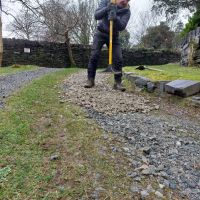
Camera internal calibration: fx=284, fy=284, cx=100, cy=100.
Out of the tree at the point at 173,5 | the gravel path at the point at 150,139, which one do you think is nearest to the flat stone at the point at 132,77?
the gravel path at the point at 150,139

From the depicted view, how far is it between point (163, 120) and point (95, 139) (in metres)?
1.11

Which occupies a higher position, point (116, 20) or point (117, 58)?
point (116, 20)

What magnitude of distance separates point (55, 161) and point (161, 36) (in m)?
23.3

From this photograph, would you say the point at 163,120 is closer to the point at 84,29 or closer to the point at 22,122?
the point at 22,122

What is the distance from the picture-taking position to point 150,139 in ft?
8.98

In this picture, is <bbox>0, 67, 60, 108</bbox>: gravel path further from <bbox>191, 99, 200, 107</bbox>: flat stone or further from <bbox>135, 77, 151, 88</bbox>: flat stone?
<bbox>191, 99, 200, 107</bbox>: flat stone

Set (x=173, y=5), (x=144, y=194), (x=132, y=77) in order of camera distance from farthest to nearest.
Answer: (x=173, y=5) < (x=132, y=77) < (x=144, y=194)

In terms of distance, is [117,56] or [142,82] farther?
[142,82]

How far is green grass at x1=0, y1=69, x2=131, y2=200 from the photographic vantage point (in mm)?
1809

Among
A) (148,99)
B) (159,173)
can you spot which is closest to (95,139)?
(159,173)

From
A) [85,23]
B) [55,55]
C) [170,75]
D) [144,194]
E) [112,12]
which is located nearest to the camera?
[144,194]

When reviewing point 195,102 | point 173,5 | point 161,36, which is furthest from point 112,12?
point 161,36

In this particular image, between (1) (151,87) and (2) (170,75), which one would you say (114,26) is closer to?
(1) (151,87)

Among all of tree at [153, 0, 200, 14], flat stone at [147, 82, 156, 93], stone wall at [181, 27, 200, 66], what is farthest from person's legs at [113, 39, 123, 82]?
tree at [153, 0, 200, 14]
